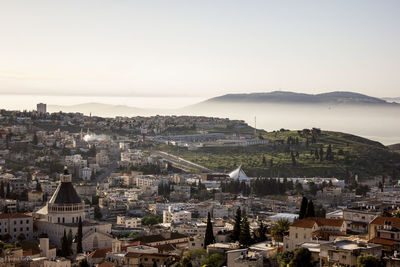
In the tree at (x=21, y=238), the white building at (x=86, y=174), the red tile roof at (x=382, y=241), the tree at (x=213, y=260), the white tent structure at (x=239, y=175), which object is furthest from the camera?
the white tent structure at (x=239, y=175)

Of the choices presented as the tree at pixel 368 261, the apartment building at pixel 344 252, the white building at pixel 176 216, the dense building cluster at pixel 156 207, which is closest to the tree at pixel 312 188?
the dense building cluster at pixel 156 207

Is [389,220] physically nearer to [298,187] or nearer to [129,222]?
[129,222]

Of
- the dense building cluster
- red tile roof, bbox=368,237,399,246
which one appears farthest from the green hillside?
red tile roof, bbox=368,237,399,246

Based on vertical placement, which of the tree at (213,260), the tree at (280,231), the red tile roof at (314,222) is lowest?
the tree at (213,260)

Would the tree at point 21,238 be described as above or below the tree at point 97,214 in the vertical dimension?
below

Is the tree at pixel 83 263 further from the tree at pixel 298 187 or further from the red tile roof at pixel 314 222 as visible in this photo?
the tree at pixel 298 187

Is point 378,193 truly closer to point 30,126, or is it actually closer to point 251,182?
point 251,182

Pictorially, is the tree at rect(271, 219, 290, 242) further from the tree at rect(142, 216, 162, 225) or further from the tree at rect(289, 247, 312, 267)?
the tree at rect(142, 216, 162, 225)
